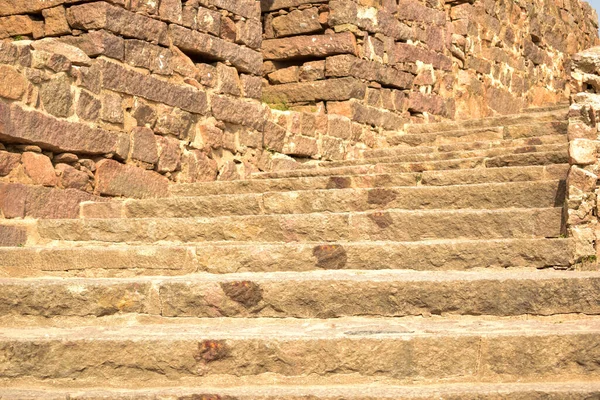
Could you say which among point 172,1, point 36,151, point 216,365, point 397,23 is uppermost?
point 397,23

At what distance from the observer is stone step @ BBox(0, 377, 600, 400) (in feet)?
9.38

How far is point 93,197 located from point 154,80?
1.17 m

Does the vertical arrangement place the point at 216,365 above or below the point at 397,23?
below

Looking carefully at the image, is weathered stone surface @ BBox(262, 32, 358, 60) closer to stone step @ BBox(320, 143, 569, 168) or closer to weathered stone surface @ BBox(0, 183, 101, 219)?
stone step @ BBox(320, 143, 569, 168)

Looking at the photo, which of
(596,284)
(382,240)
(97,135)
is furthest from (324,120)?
(596,284)

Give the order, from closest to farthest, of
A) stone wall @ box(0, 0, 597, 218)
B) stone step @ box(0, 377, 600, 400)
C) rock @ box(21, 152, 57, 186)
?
stone step @ box(0, 377, 600, 400)
rock @ box(21, 152, 57, 186)
stone wall @ box(0, 0, 597, 218)

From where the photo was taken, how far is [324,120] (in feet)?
28.7

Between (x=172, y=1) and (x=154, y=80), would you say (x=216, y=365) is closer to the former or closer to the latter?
(x=154, y=80)

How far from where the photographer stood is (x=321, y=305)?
367cm

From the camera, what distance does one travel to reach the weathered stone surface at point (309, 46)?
8.98 meters

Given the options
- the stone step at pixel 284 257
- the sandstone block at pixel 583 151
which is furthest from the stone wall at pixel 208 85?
the sandstone block at pixel 583 151

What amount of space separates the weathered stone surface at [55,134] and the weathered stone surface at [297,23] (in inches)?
133

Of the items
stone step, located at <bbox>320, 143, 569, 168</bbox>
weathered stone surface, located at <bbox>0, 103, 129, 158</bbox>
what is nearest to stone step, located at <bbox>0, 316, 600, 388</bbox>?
weathered stone surface, located at <bbox>0, 103, 129, 158</bbox>

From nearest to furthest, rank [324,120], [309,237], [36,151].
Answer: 1. [309,237]
2. [36,151]
3. [324,120]
